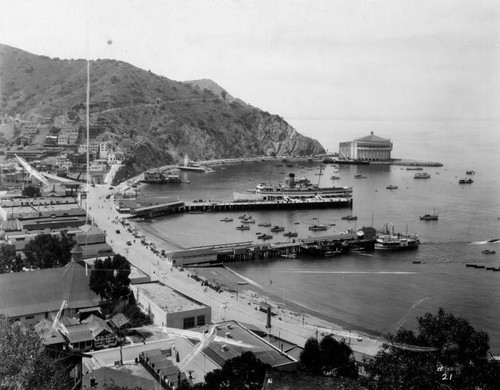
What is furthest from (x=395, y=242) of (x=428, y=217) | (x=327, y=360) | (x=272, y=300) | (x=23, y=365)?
(x=23, y=365)

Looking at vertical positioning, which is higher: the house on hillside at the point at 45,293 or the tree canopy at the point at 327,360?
the house on hillside at the point at 45,293

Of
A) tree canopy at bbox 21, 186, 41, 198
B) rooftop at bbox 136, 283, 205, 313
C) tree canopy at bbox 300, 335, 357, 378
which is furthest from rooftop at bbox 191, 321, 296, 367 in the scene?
tree canopy at bbox 21, 186, 41, 198

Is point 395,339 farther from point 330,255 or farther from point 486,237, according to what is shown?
point 486,237

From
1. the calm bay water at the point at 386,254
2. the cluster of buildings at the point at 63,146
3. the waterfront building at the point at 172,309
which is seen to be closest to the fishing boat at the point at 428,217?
the calm bay water at the point at 386,254

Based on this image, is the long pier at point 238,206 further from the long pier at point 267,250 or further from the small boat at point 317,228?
the long pier at point 267,250

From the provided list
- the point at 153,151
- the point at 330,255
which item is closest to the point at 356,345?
the point at 330,255

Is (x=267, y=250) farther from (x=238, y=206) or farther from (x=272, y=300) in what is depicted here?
(x=238, y=206)
